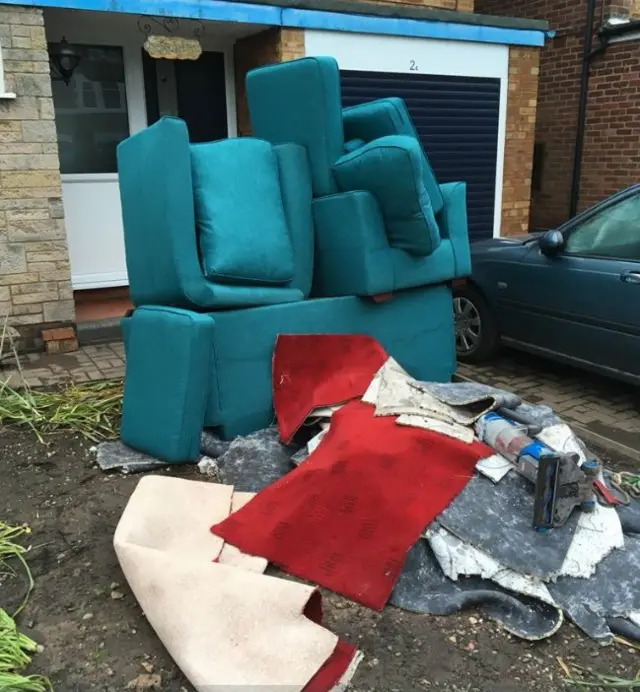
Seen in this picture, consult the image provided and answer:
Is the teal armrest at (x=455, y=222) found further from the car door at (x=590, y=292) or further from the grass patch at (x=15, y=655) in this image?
the grass patch at (x=15, y=655)

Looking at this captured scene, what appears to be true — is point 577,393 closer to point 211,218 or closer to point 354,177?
point 354,177

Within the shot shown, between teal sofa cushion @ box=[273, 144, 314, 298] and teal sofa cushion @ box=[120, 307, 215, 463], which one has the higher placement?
teal sofa cushion @ box=[273, 144, 314, 298]

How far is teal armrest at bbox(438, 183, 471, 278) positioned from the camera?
186 inches

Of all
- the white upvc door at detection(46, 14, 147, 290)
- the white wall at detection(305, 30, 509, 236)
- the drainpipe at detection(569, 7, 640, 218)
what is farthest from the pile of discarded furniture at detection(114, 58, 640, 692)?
the drainpipe at detection(569, 7, 640, 218)

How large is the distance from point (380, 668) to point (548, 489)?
0.99 metres

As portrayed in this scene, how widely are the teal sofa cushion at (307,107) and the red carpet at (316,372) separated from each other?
0.96 metres

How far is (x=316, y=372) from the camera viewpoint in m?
4.11

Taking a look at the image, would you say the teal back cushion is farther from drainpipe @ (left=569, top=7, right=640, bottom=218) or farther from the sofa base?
drainpipe @ (left=569, top=7, right=640, bottom=218)

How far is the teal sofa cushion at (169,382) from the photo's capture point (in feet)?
11.9

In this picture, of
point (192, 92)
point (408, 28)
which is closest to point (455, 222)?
point (408, 28)

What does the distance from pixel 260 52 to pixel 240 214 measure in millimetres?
3720

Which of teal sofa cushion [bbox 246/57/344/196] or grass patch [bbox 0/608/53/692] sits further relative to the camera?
teal sofa cushion [bbox 246/57/344/196]

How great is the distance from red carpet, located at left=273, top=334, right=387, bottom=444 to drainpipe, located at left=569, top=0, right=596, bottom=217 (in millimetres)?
7153

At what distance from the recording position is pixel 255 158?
407 centimetres
